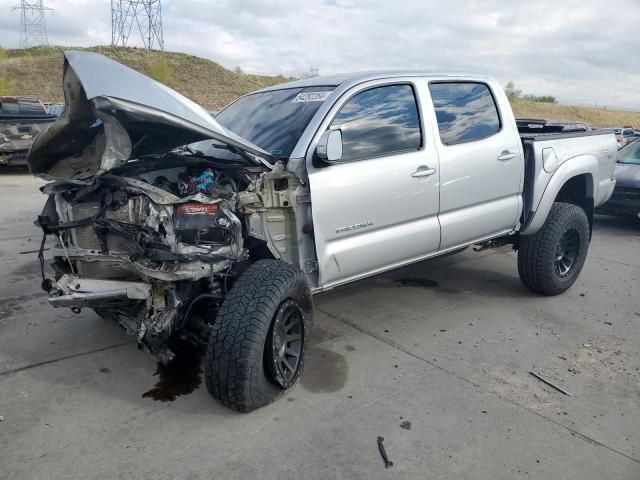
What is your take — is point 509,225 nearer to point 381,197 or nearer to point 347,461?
point 381,197

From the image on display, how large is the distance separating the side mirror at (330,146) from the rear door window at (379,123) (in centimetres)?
28

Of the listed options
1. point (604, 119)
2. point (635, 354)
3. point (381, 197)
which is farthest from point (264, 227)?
point (604, 119)

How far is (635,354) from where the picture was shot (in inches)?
163

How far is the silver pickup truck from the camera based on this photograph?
3.05 meters

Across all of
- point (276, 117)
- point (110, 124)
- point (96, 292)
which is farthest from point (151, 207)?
point (276, 117)

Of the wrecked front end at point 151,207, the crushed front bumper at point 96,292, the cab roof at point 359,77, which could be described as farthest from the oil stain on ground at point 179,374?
the cab roof at point 359,77

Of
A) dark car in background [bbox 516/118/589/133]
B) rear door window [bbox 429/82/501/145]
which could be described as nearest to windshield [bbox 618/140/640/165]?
dark car in background [bbox 516/118/589/133]

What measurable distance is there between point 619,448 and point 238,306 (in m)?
2.15

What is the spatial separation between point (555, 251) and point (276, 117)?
2.87 metres

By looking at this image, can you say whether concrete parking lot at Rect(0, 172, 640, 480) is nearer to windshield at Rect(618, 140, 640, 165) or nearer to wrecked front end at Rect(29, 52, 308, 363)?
wrecked front end at Rect(29, 52, 308, 363)

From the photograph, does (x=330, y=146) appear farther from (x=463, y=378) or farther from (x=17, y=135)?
(x=17, y=135)

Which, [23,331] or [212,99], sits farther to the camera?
[212,99]

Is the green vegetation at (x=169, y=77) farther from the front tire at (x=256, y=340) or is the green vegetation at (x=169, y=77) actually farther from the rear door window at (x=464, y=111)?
the front tire at (x=256, y=340)

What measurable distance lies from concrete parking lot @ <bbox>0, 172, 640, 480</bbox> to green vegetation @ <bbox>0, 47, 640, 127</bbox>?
34.7 m
